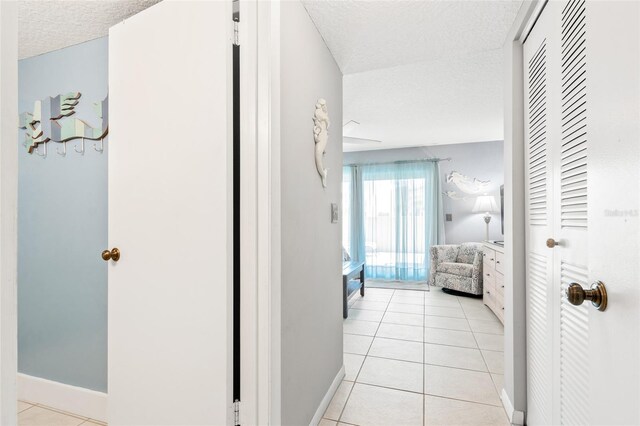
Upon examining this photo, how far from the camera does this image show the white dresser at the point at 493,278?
3.33m

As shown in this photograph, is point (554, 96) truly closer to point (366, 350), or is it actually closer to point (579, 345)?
point (579, 345)

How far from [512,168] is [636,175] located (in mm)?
1206

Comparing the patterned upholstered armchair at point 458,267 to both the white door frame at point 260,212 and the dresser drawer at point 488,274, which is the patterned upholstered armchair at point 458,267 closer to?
the dresser drawer at point 488,274

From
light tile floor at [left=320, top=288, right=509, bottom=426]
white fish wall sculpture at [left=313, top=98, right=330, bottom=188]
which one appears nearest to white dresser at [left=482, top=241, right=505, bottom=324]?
light tile floor at [left=320, top=288, right=509, bottom=426]

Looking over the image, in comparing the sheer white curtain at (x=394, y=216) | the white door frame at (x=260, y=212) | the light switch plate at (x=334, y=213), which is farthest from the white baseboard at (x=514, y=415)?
the sheer white curtain at (x=394, y=216)

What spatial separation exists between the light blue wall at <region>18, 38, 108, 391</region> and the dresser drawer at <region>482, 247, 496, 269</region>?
3803 mm

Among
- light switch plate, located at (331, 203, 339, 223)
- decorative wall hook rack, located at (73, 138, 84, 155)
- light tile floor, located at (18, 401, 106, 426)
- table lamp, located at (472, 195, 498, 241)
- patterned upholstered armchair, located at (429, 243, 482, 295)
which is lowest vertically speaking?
light tile floor, located at (18, 401, 106, 426)

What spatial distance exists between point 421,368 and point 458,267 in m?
2.58

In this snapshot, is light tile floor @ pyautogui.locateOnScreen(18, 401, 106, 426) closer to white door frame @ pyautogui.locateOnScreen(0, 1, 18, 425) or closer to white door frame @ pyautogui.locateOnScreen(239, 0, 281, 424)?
white door frame @ pyautogui.locateOnScreen(239, 0, 281, 424)

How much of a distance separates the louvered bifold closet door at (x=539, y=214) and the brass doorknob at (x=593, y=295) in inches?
26.0

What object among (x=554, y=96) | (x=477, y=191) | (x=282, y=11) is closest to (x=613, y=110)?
(x=554, y=96)

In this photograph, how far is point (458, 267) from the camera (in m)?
4.61

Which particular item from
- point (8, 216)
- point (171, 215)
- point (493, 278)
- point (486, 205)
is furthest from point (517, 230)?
point (486, 205)

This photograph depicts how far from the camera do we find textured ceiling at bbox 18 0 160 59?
5.40 feet
